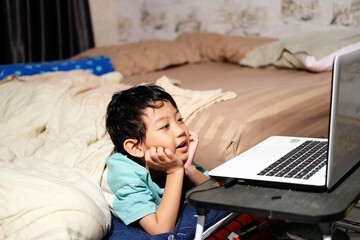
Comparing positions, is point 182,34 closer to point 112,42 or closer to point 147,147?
point 112,42

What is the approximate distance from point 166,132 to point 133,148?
0.11 m

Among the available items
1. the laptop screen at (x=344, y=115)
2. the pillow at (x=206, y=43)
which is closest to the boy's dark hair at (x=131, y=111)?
the laptop screen at (x=344, y=115)

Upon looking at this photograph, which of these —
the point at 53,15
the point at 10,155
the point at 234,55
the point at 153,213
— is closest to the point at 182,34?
the point at 234,55

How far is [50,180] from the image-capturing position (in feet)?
4.30

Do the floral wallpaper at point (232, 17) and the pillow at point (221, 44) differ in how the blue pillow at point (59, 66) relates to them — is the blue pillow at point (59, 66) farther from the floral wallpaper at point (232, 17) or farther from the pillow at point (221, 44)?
the floral wallpaper at point (232, 17)

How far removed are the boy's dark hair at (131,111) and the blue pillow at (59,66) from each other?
1.45 m

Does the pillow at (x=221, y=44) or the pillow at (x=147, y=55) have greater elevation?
the pillow at (x=221, y=44)

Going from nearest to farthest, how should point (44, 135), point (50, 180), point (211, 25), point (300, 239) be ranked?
point (300, 239) → point (50, 180) → point (44, 135) → point (211, 25)

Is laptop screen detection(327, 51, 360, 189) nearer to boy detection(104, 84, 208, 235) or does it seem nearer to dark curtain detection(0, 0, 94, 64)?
boy detection(104, 84, 208, 235)

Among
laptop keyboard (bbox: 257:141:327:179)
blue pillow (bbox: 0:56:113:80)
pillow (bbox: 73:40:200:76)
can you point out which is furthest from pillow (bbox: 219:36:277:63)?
laptop keyboard (bbox: 257:141:327:179)

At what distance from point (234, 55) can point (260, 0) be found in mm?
411

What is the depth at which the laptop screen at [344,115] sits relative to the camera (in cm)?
102

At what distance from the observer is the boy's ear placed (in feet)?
4.87

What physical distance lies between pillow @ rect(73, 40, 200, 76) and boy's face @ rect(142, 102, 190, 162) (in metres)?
1.65
